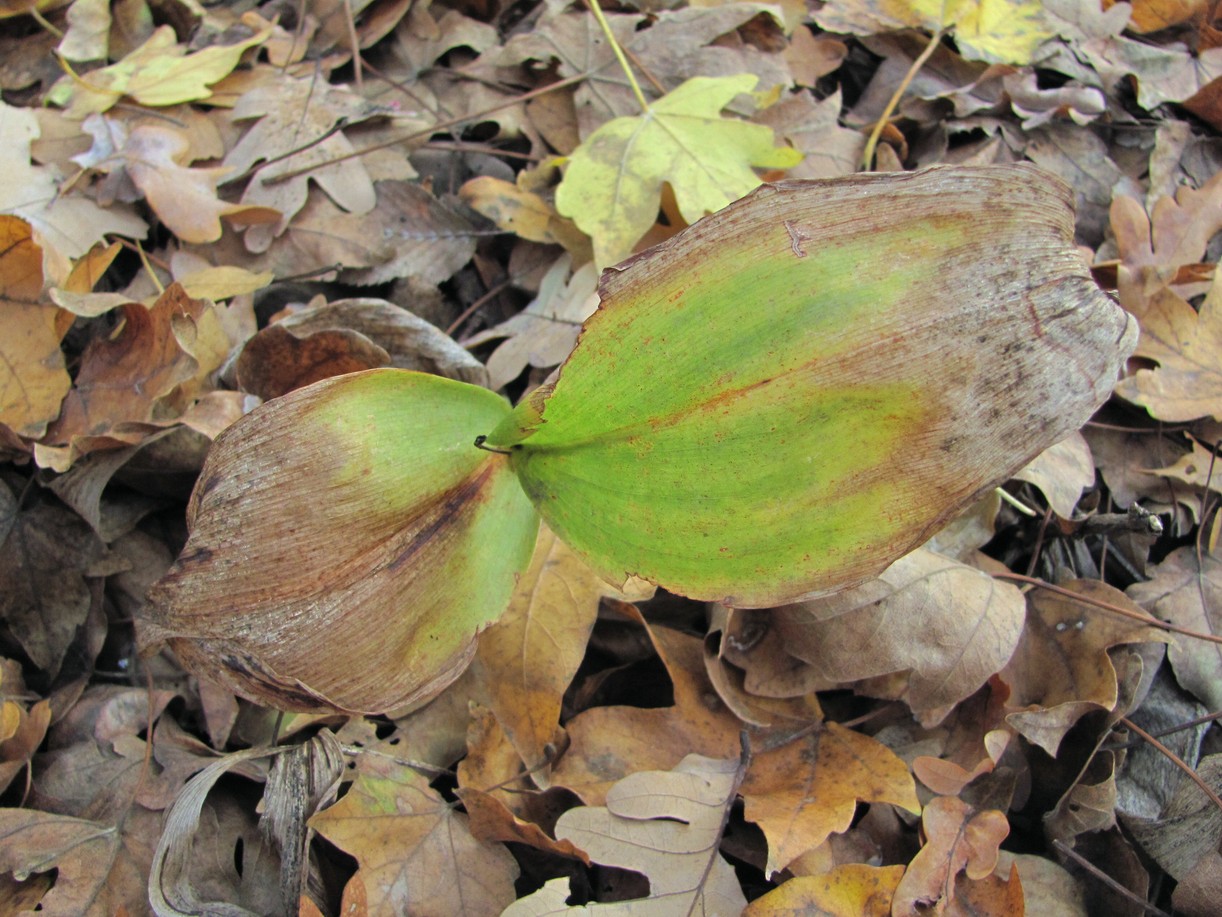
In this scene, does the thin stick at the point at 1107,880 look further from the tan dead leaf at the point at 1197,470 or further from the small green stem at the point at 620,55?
the small green stem at the point at 620,55

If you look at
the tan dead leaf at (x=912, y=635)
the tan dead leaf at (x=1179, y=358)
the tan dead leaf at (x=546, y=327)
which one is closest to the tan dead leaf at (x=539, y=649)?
the tan dead leaf at (x=912, y=635)

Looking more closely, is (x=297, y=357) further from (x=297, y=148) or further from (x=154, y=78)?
(x=154, y=78)

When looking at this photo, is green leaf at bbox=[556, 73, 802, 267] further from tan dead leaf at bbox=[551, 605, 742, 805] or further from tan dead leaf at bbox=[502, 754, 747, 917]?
tan dead leaf at bbox=[502, 754, 747, 917]

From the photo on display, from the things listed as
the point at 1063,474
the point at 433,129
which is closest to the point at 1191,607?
the point at 1063,474

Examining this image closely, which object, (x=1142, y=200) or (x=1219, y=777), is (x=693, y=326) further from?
(x=1142, y=200)

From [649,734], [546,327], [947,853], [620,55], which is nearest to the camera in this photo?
[947,853]
